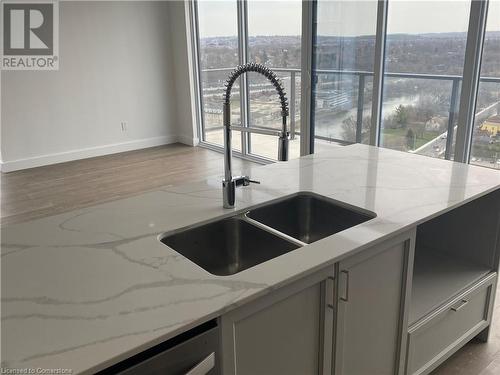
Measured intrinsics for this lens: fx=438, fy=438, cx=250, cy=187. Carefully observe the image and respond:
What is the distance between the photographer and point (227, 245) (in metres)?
1.69

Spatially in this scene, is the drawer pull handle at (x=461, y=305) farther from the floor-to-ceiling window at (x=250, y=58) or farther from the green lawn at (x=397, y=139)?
the floor-to-ceiling window at (x=250, y=58)

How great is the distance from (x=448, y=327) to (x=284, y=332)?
109cm

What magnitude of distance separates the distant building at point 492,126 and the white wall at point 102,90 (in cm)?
431

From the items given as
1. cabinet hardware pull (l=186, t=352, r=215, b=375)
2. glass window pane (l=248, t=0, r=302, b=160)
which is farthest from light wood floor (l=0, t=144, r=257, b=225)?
cabinet hardware pull (l=186, t=352, r=215, b=375)

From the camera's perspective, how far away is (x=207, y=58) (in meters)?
6.36

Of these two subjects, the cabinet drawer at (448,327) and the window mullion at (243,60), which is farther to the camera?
the window mullion at (243,60)

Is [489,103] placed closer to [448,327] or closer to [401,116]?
[401,116]

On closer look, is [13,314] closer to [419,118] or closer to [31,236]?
[31,236]

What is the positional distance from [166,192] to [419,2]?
2884 mm

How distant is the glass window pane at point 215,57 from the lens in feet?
18.7

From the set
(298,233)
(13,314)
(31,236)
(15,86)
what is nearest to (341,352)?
(298,233)

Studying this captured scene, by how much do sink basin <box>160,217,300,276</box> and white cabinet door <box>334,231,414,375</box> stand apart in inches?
10.1

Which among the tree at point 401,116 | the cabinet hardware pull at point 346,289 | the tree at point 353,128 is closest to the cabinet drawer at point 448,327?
the cabinet hardware pull at point 346,289

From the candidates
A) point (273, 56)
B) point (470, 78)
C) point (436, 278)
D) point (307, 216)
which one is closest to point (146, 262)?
point (307, 216)
